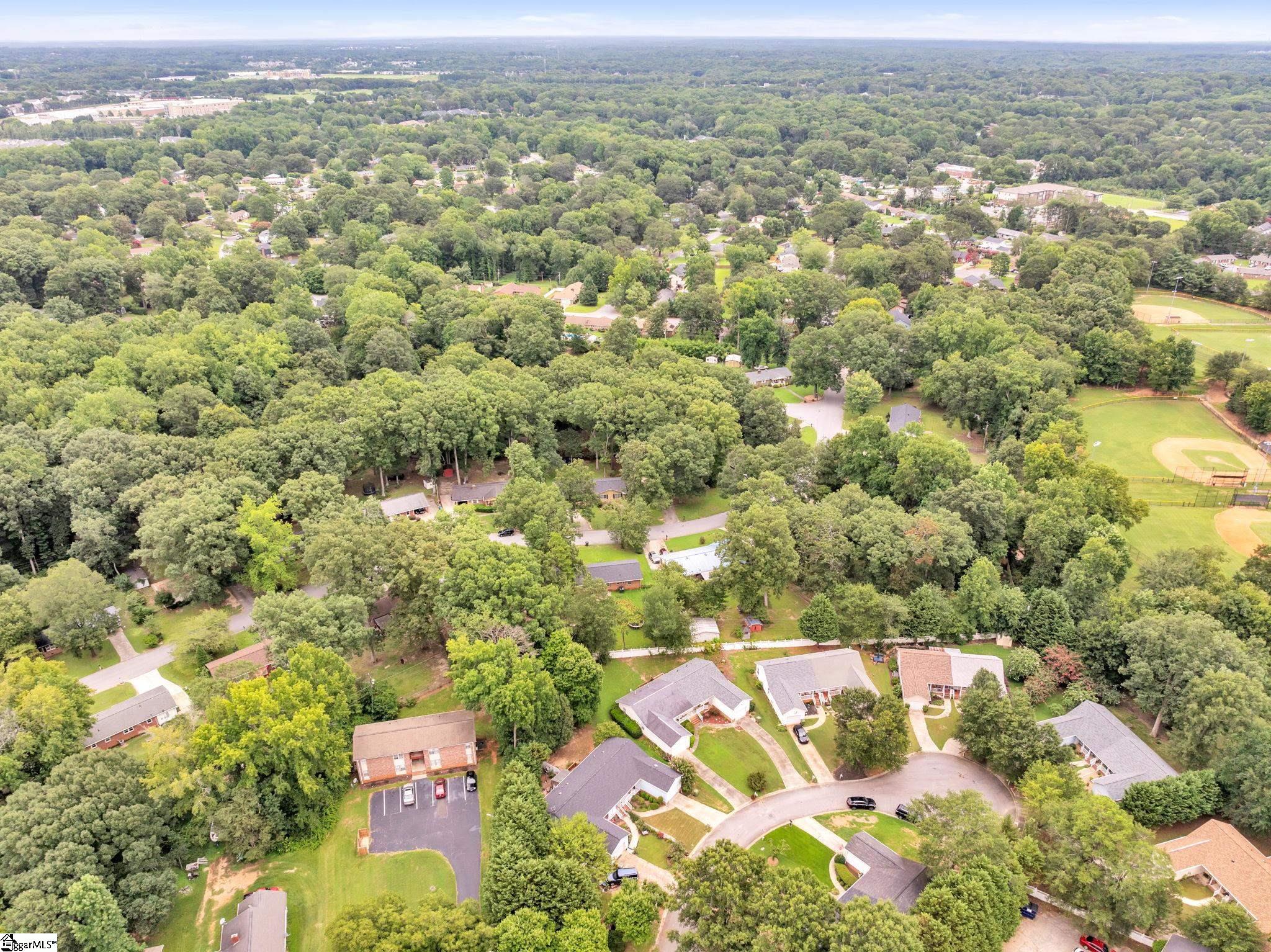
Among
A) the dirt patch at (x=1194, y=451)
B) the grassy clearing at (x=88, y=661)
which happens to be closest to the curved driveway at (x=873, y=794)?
the grassy clearing at (x=88, y=661)

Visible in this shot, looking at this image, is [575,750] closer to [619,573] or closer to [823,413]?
[619,573]

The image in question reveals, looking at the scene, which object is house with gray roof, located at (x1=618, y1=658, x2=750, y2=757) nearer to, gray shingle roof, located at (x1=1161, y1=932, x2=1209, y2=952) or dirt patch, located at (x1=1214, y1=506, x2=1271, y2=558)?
gray shingle roof, located at (x1=1161, y1=932, x2=1209, y2=952)

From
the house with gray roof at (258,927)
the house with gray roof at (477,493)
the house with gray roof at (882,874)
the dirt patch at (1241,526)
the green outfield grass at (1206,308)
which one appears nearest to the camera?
the house with gray roof at (258,927)

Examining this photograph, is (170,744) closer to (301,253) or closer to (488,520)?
(488,520)

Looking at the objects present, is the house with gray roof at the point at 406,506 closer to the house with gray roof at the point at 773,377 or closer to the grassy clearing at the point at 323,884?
the grassy clearing at the point at 323,884

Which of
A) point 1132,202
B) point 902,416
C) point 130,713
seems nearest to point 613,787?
point 130,713

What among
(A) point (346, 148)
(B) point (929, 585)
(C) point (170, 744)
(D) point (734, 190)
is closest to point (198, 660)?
(C) point (170, 744)

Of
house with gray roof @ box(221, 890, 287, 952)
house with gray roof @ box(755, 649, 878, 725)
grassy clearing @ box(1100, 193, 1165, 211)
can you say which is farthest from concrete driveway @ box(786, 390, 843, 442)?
grassy clearing @ box(1100, 193, 1165, 211)
